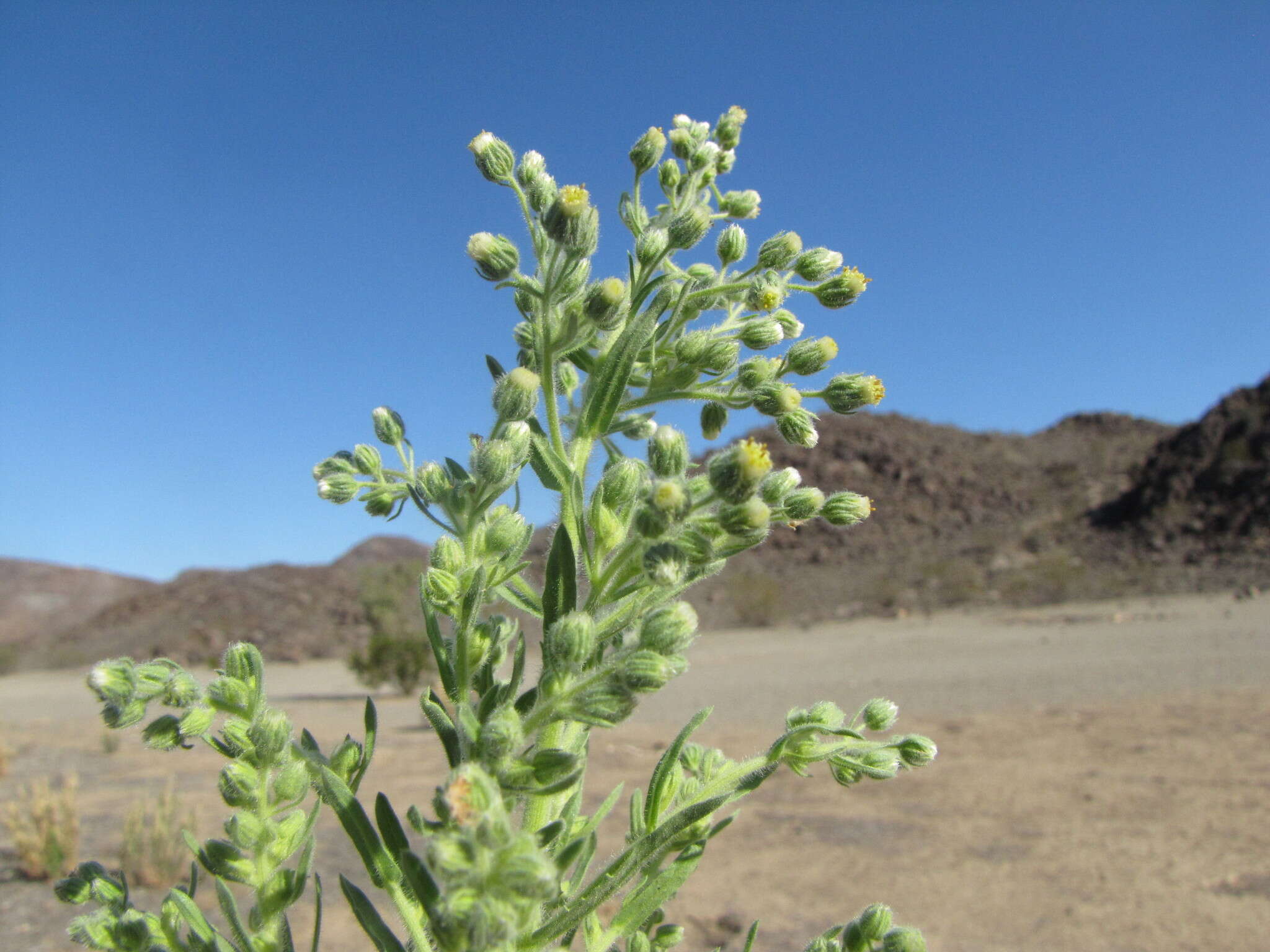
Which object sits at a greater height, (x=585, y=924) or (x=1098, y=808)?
(x=585, y=924)

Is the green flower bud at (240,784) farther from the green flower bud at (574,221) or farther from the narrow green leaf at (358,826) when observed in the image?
the green flower bud at (574,221)

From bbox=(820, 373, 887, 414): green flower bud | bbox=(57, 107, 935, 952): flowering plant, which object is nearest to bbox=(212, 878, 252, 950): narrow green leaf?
bbox=(57, 107, 935, 952): flowering plant

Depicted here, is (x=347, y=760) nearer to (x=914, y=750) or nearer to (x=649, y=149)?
(x=914, y=750)

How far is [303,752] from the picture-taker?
1.73 meters

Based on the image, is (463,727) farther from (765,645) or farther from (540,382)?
(765,645)

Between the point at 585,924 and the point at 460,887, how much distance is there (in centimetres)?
68

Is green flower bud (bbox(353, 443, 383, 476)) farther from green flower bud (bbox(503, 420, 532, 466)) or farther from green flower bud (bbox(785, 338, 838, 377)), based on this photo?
green flower bud (bbox(785, 338, 838, 377))

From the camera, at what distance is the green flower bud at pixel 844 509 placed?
2.03 meters

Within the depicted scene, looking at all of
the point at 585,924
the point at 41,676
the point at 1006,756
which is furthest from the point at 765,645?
the point at 41,676

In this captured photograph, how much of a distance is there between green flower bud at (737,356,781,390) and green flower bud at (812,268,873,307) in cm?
33

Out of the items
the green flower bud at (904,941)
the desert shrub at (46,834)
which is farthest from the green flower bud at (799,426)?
the desert shrub at (46,834)

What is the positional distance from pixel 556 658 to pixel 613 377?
606 mm

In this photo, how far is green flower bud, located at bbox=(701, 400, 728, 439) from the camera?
2057 mm

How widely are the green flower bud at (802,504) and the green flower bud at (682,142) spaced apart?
971mm
